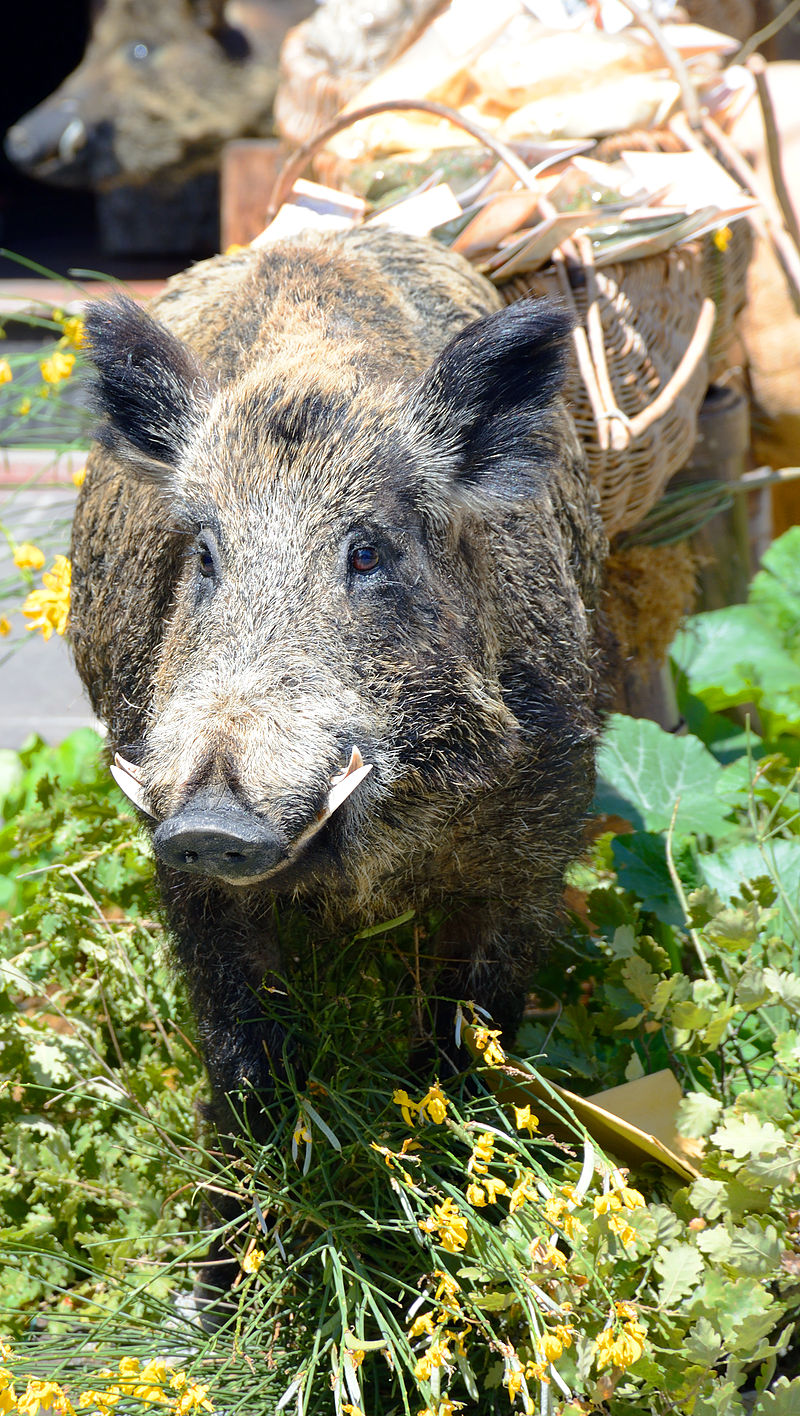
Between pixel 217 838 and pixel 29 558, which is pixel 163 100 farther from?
pixel 217 838

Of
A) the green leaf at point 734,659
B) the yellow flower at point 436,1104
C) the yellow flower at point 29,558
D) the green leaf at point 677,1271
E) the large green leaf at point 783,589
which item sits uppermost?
the yellow flower at point 29,558

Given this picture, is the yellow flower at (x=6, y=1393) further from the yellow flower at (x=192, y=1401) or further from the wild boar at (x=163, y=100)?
the wild boar at (x=163, y=100)

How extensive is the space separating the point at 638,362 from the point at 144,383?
1.21 m

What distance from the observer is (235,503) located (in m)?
1.78

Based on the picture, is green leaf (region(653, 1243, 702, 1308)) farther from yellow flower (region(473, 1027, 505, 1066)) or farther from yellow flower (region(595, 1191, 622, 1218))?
yellow flower (region(473, 1027, 505, 1066))

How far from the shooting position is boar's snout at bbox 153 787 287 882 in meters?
1.41

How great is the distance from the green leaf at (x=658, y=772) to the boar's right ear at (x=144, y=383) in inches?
51.4

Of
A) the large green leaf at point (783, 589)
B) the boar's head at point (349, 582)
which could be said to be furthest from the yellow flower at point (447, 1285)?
the large green leaf at point (783, 589)

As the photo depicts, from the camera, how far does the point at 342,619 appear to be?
5.64ft

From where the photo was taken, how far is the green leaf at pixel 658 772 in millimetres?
2861

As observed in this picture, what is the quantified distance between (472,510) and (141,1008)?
1427 mm

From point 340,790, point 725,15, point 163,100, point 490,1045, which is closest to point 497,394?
point 340,790

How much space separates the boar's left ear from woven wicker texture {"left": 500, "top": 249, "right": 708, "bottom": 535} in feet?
2.20

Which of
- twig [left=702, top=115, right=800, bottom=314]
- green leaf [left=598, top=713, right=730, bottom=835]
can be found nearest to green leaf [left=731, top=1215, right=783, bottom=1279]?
green leaf [left=598, top=713, right=730, bottom=835]
